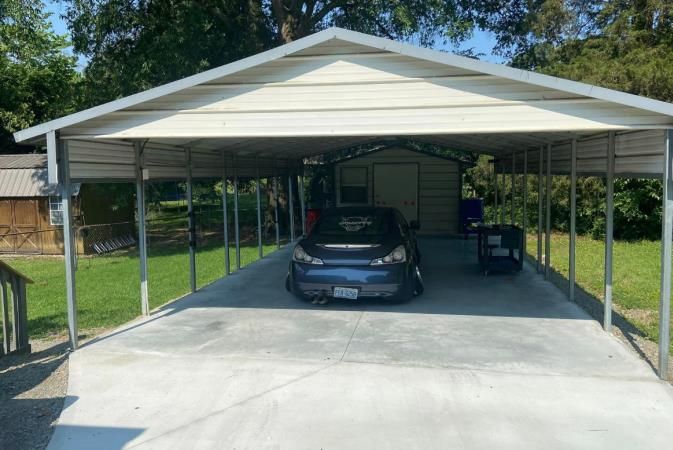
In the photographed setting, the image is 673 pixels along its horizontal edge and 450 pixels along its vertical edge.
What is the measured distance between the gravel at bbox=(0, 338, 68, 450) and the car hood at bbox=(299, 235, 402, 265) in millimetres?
3227

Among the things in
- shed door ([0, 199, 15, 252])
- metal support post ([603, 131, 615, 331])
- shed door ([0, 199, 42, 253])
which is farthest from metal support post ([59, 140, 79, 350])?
shed door ([0, 199, 15, 252])

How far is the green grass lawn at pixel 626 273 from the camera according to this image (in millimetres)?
8047

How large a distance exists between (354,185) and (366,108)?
472 inches

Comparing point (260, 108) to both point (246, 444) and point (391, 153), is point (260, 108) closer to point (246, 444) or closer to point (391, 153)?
point (246, 444)

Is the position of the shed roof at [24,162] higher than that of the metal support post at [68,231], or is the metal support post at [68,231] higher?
the shed roof at [24,162]

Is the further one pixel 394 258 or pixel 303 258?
pixel 303 258

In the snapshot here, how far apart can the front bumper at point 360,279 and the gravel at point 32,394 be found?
303cm

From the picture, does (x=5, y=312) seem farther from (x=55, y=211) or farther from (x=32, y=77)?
(x=32, y=77)

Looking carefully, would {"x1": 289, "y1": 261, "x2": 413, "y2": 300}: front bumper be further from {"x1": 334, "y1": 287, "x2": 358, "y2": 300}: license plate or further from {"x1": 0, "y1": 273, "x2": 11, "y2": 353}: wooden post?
{"x1": 0, "y1": 273, "x2": 11, "y2": 353}: wooden post

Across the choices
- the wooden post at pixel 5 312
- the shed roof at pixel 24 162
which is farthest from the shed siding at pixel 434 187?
the wooden post at pixel 5 312

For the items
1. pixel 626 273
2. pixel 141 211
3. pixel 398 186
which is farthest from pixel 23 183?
pixel 626 273

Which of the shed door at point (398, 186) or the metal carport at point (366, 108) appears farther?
the shed door at point (398, 186)

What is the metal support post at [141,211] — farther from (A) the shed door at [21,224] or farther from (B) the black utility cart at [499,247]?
(A) the shed door at [21,224]

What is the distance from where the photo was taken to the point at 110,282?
37.7 feet
